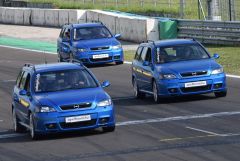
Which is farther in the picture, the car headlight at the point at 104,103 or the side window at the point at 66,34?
the side window at the point at 66,34

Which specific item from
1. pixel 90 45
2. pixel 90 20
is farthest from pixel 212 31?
pixel 90 20

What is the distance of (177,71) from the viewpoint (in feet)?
70.6

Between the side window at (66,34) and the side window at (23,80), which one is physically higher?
the side window at (23,80)

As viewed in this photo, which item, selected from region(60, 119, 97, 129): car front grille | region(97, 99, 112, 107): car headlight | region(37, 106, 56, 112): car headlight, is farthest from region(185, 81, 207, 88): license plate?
region(37, 106, 56, 112): car headlight

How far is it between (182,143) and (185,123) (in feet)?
9.21

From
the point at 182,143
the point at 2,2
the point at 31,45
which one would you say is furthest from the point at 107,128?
the point at 2,2

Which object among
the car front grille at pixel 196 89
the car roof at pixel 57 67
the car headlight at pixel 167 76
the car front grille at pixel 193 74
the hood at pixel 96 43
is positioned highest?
the car roof at pixel 57 67

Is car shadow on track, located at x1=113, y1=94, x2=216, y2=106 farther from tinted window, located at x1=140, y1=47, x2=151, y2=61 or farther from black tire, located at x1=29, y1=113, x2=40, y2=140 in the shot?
black tire, located at x1=29, y1=113, x2=40, y2=140

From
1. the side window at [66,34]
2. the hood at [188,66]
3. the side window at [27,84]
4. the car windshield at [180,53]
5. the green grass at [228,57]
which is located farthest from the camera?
the side window at [66,34]

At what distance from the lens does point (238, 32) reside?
35.8 metres

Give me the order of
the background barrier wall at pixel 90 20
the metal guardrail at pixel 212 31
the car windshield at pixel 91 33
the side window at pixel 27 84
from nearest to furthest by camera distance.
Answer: the side window at pixel 27 84 → the car windshield at pixel 91 33 → the metal guardrail at pixel 212 31 → the background barrier wall at pixel 90 20

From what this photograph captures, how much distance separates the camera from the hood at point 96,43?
34219mm

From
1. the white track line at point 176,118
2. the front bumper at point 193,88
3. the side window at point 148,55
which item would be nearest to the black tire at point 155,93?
the front bumper at point 193,88

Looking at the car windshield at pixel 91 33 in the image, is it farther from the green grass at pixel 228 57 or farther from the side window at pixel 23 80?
the side window at pixel 23 80
